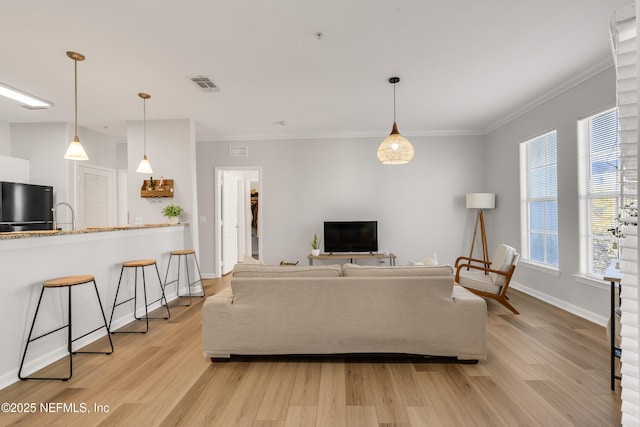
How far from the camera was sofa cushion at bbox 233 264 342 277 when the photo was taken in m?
2.66

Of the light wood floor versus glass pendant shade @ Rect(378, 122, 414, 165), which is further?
glass pendant shade @ Rect(378, 122, 414, 165)

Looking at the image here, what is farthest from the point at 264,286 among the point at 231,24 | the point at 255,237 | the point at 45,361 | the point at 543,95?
the point at 255,237

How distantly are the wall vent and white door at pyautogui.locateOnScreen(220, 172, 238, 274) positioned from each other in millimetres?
457

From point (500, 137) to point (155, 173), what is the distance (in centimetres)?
577

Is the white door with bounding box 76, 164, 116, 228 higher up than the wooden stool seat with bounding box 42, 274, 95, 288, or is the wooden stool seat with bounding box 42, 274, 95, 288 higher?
the white door with bounding box 76, 164, 116, 228

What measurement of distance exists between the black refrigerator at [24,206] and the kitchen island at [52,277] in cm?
227

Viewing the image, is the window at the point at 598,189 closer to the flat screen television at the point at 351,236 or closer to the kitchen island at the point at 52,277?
the flat screen television at the point at 351,236

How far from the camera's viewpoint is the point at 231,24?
261 cm

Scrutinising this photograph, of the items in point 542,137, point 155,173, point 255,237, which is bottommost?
point 255,237

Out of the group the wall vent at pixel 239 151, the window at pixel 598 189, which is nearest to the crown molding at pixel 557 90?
the window at pixel 598 189

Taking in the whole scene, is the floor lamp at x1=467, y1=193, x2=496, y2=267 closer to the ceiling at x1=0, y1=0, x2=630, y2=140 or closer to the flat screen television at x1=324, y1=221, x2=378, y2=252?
the ceiling at x1=0, y1=0, x2=630, y2=140

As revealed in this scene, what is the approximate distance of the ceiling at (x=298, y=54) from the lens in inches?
96.8

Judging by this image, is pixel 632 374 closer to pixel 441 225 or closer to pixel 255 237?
pixel 441 225

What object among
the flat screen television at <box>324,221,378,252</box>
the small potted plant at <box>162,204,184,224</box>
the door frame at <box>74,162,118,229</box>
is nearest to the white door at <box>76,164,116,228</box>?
the door frame at <box>74,162,118,229</box>
